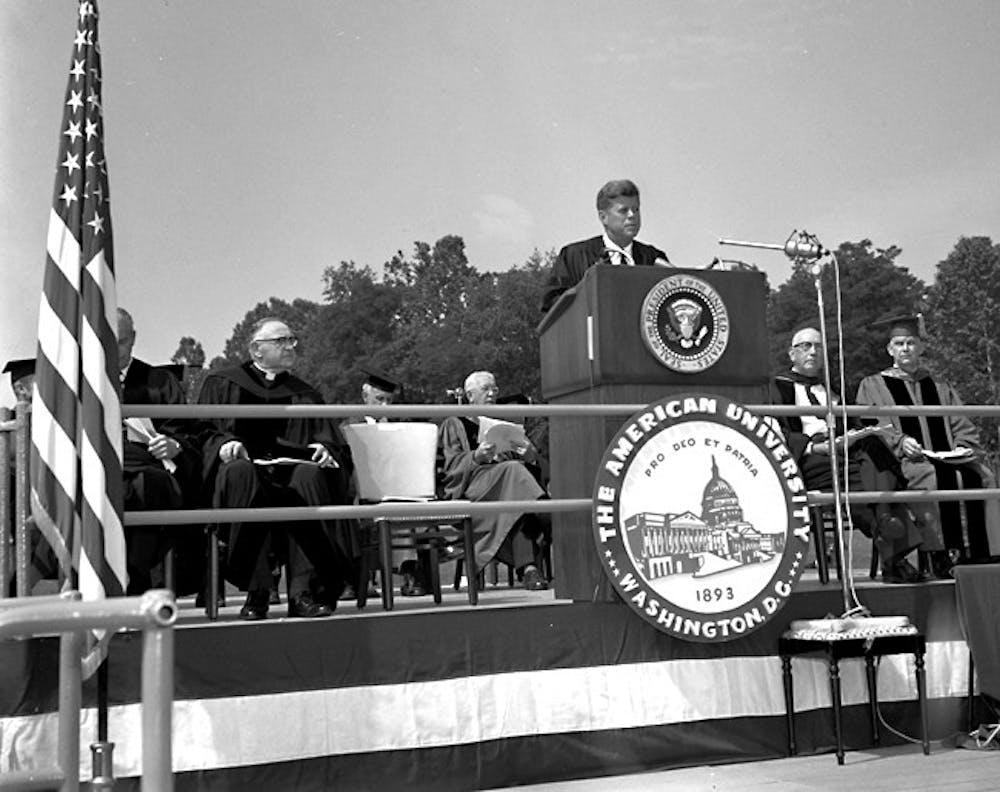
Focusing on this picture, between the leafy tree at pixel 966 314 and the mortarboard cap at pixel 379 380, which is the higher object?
the leafy tree at pixel 966 314

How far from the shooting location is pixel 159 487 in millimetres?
5523

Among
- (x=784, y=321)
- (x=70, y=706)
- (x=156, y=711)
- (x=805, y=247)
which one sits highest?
(x=784, y=321)

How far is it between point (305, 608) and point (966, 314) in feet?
160

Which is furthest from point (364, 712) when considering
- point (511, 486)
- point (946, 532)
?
point (946, 532)

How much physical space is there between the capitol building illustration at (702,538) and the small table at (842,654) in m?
0.40

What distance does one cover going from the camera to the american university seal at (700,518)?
5035 mm

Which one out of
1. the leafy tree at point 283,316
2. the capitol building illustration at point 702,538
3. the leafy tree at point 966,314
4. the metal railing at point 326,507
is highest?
the leafy tree at point 283,316

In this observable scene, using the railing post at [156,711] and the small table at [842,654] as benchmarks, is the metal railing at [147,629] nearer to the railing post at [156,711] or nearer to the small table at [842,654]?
the railing post at [156,711]

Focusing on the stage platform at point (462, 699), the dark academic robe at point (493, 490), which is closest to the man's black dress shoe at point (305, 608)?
the stage platform at point (462, 699)

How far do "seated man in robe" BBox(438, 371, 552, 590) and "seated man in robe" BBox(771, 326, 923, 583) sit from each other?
1650mm

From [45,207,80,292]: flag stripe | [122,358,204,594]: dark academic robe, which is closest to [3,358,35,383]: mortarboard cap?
[122,358,204,594]: dark academic robe

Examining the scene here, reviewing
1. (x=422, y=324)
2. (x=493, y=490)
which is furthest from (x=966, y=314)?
(x=493, y=490)

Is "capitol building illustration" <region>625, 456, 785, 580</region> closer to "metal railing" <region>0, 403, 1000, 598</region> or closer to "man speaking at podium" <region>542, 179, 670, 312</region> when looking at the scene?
"metal railing" <region>0, 403, 1000, 598</region>

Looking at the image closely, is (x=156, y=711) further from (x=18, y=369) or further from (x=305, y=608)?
(x=18, y=369)
